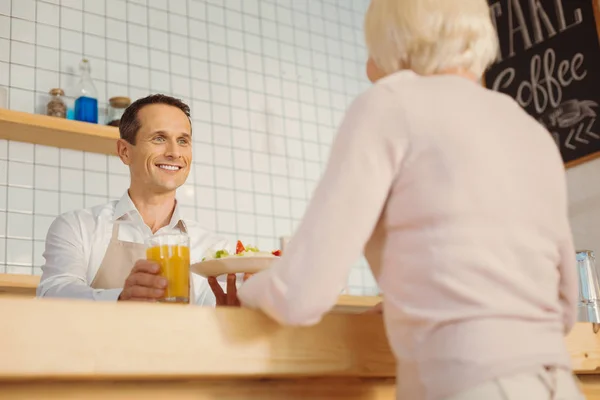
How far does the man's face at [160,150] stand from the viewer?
89.0 inches

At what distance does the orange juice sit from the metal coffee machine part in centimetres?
128

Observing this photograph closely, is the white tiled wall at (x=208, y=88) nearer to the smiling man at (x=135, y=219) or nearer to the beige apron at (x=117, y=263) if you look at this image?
the smiling man at (x=135, y=219)

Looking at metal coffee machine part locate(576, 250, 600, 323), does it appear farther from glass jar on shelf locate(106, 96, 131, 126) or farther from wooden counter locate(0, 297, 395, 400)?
glass jar on shelf locate(106, 96, 131, 126)

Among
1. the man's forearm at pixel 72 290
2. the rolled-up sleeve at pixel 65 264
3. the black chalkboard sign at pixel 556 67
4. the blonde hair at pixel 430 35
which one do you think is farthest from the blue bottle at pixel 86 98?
the blonde hair at pixel 430 35

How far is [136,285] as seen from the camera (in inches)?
52.6

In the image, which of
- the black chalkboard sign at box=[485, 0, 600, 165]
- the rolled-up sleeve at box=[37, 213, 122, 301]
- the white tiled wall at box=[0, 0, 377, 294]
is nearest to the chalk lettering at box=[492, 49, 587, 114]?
the black chalkboard sign at box=[485, 0, 600, 165]

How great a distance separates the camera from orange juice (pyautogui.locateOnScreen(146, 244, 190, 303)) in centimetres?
131

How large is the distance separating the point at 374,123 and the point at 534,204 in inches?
9.4

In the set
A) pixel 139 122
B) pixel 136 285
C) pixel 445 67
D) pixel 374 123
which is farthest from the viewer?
pixel 139 122

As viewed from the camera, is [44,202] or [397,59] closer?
[397,59]

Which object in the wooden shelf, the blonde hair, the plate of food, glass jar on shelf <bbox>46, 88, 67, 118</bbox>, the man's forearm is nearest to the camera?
the blonde hair

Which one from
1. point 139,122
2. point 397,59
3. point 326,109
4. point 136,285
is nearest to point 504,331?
point 397,59

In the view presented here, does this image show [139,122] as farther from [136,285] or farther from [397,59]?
[397,59]

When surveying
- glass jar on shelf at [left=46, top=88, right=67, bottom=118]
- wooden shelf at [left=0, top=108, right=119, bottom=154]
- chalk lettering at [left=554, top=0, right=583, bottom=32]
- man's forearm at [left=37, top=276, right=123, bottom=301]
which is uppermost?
chalk lettering at [left=554, top=0, right=583, bottom=32]
